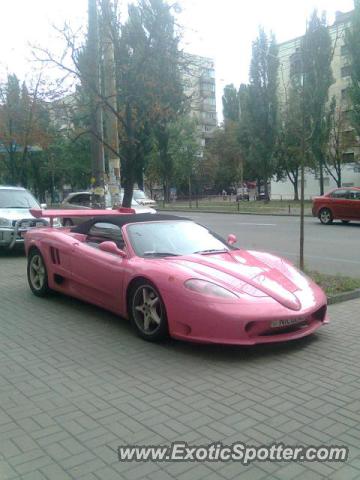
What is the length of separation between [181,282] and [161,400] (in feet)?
4.36

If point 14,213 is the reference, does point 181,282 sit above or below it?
below

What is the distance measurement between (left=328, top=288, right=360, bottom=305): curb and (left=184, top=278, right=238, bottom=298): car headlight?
2.62 metres

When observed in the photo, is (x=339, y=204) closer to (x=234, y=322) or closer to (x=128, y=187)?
(x=128, y=187)

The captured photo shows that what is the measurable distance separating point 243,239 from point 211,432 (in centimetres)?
1231

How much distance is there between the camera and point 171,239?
607 centimetres

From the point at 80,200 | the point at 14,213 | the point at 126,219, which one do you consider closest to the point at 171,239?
the point at 126,219

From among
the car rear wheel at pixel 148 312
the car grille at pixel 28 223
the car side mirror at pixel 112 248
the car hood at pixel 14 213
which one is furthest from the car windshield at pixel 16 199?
the car rear wheel at pixel 148 312

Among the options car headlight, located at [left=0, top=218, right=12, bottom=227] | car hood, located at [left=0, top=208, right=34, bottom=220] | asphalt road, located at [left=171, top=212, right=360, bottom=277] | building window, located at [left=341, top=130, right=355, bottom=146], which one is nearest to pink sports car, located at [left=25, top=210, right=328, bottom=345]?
asphalt road, located at [left=171, top=212, right=360, bottom=277]

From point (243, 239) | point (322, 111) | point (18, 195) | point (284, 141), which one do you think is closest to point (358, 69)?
point (322, 111)

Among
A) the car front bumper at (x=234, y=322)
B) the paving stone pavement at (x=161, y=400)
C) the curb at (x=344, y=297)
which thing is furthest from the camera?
the curb at (x=344, y=297)

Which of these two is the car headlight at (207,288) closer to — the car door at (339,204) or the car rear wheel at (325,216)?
the car door at (339,204)

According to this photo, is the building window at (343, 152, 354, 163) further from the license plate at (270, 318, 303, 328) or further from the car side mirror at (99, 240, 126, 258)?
the license plate at (270, 318, 303, 328)

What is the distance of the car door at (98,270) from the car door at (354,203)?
50.2 feet

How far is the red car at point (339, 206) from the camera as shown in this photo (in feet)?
65.6
